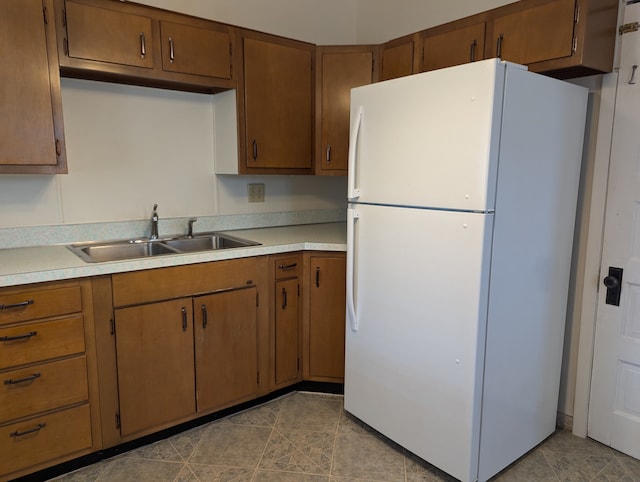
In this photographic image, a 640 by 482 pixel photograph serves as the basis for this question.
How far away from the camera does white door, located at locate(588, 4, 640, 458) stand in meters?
1.99

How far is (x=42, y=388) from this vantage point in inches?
72.0

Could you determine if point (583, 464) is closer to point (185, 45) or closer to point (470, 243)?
point (470, 243)

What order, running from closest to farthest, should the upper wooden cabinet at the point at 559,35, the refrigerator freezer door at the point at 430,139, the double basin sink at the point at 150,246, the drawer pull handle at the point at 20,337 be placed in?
1. the refrigerator freezer door at the point at 430,139
2. the drawer pull handle at the point at 20,337
3. the upper wooden cabinet at the point at 559,35
4. the double basin sink at the point at 150,246

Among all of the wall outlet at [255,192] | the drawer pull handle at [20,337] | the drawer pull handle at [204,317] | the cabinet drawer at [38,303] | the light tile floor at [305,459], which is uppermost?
the wall outlet at [255,192]

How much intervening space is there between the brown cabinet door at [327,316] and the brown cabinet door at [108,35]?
1.40m

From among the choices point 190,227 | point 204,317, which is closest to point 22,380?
point 204,317

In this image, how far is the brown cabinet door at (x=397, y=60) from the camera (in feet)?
8.36

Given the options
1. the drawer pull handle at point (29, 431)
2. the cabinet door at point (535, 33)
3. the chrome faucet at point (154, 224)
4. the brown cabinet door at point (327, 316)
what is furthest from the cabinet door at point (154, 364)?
the cabinet door at point (535, 33)

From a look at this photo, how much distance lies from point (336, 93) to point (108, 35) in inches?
51.3

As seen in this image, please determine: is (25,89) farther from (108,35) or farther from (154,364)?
(154,364)

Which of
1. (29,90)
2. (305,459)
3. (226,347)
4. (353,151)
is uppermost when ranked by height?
(29,90)

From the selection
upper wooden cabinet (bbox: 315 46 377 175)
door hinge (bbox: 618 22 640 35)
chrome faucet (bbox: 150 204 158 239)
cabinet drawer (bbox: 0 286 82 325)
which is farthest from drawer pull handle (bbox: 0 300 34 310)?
door hinge (bbox: 618 22 640 35)

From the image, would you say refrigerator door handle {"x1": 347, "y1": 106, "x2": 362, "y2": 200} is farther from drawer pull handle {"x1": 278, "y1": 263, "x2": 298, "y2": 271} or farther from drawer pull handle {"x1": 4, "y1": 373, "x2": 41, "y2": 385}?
drawer pull handle {"x1": 4, "y1": 373, "x2": 41, "y2": 385}

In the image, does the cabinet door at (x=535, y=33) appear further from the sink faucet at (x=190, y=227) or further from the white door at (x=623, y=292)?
the sink faucet at (x=190, y=227)
